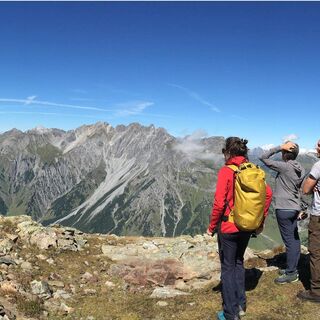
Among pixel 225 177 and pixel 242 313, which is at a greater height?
pixel 225 177

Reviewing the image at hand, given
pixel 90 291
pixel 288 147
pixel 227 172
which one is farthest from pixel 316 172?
pixel 90 291

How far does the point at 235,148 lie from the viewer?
1139 centimetres

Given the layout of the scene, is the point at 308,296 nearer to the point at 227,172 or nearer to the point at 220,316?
the point at 220,316

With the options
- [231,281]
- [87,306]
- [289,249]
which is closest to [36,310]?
[87,306]

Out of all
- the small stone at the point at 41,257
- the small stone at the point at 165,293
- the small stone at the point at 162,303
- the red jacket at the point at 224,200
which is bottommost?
the small stone at the point at 165,293

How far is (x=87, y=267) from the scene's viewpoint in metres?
18.4

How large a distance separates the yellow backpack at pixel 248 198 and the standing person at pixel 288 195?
10.7 ft

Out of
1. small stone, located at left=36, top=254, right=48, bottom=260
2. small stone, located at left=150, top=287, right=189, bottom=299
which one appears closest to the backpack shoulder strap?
small stone, located at left=150, top=287, right=189, bottom=299

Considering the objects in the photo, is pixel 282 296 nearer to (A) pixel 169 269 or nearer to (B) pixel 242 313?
(B) pixel 242 313

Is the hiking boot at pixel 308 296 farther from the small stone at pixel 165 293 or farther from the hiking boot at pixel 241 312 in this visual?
the small stone at pixel 165 293

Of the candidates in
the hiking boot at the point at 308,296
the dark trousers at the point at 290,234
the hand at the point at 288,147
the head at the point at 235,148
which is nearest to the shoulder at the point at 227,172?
the head at the point at 235,148

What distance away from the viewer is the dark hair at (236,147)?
11.4 m

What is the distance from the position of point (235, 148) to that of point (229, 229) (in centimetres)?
234

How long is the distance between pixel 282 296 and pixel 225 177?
5.40 metres
